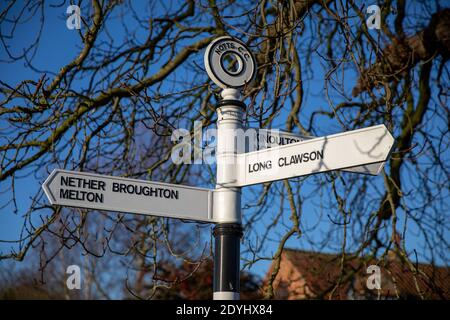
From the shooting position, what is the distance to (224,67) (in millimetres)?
3234

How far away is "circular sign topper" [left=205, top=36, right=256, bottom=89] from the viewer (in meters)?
3.18

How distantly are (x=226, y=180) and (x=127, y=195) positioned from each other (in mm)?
468

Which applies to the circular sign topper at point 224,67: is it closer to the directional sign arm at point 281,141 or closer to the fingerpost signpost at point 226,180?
the fingerpost signpost at point 226,180

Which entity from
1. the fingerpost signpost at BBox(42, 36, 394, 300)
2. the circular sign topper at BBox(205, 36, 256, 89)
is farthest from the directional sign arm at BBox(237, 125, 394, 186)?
the circular sign topper at BBox(205, 36, 256, 89)

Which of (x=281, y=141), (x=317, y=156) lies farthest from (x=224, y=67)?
(x=317, y=156)

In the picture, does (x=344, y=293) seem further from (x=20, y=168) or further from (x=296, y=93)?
(x=20, y=168)

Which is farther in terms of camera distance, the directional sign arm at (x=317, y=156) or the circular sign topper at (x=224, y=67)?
the circular sign topper at (x=224, y=67)

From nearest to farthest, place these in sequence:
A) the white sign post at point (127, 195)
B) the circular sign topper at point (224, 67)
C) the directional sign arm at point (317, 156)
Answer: the directional sign arm at point (317, 156) < the white sign post at point (127, 195) < the circular sign topper at point (224, 67)

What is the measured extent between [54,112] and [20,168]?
1.92ft

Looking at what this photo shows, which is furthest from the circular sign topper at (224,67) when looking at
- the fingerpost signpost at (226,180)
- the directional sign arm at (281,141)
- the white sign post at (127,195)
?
the white sign post at (127,195)

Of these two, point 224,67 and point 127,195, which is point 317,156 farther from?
point 127,195

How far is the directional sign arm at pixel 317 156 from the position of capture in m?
2.82

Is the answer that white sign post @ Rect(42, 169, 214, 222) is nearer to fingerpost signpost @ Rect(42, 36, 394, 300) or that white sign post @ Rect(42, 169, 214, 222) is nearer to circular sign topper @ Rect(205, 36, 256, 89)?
fingerpost signpost @ Rect(42, 36, 394, 300)
